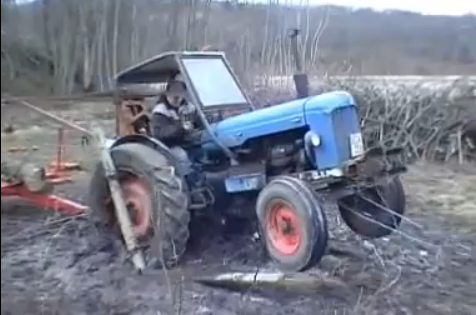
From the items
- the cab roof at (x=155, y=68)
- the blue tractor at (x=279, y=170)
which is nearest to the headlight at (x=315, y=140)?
the blue tractor at (x=279, y=170)

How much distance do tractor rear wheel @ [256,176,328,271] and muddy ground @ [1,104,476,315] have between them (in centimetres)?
4

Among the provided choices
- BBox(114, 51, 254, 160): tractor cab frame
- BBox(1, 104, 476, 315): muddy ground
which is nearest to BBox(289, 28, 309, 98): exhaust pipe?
BBox(114, 51, 254, 160): tractor cab frame

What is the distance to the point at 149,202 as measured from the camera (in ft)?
4.57

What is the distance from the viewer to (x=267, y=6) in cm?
121

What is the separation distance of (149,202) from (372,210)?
704 millimetres

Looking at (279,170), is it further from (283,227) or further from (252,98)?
(252,98)

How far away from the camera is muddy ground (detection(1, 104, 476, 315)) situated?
0.63m

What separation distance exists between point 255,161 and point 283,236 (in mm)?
240

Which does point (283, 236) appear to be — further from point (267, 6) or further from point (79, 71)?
point (79, 71)

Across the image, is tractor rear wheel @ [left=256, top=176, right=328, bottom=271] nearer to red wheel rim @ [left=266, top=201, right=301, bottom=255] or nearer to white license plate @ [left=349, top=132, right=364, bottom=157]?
red wheel rim @ [left=266, top=201, right=301, bottom=255]

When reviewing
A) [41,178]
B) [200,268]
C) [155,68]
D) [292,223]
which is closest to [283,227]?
[292,223]

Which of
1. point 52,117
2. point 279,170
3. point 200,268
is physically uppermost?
point 52,117

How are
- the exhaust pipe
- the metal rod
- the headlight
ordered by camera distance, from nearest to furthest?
the metal rod, the exhaust pipe, the headlight

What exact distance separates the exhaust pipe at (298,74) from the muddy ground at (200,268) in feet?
1.08
